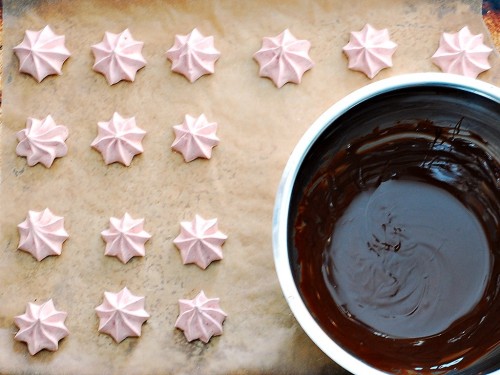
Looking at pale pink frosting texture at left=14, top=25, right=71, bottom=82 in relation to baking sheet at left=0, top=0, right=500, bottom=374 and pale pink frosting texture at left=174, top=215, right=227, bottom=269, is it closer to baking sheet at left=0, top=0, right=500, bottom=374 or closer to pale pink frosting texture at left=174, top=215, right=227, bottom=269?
baking sheet at left=0, top=0, right=500, bottom=374

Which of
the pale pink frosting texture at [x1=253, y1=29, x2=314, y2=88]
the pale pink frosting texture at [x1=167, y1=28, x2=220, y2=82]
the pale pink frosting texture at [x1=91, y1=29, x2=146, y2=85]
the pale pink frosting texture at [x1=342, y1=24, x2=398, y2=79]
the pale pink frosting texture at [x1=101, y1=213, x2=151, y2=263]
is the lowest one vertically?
the pale pink frosting texture at [x1=101, y1=213, x2=151, y2=263]

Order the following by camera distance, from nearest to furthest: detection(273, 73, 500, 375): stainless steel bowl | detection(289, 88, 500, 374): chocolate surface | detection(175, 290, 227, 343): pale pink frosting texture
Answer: detection(273, 73, 500, 375): stainless steel bowl → detection(289, 88, 500, 374): chocolate surface → detection(175, 290, 227, 343): pale pink frosting texture

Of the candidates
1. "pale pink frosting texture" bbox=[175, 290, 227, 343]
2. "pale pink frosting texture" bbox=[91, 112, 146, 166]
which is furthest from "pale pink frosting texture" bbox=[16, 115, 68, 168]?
"pale pink frosting texture" bbox=[175, 290, 227, 343]

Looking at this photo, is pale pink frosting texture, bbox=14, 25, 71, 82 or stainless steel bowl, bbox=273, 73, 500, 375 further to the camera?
pale pink frosting texture, bbox=14, 25, 71, 82

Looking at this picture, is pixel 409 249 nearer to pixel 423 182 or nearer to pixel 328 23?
pixel 423 182

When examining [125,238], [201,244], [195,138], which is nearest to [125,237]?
[125,238]

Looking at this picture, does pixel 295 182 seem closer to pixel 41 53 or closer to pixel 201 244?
pixel 201 244
